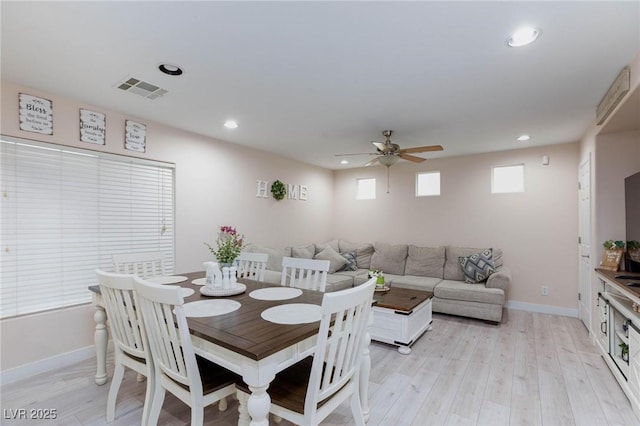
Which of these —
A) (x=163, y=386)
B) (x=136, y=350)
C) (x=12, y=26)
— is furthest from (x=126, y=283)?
(x=12, y=26)

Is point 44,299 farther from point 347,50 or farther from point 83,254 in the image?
point 347,50

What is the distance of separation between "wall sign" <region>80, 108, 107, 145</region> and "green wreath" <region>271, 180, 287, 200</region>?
239cm

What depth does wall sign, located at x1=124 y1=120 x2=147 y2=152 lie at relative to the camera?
3.27 metres

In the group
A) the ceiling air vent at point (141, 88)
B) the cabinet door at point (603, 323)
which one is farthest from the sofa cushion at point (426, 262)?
the ceiling air vent at point (141, 88)

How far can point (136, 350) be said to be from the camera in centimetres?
185

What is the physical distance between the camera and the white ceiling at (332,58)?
1.65 m

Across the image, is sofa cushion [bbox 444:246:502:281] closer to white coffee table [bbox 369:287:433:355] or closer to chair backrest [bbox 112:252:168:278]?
white coffee table [bbox 369:287:433:355]

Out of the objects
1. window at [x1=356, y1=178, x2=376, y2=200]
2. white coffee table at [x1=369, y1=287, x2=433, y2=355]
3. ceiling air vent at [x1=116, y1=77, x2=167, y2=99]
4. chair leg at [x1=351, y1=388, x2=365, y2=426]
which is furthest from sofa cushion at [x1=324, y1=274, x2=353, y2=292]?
ceiling air vent at [x1=116, y1=77, x2=167, y2=99]

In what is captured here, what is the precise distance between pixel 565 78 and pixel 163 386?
11.4 ft

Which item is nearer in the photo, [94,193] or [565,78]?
[565,78]

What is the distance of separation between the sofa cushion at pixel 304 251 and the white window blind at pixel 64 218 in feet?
6.79

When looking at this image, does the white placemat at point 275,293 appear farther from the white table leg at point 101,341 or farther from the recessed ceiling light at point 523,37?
the recessed ceiling light at point 523,37

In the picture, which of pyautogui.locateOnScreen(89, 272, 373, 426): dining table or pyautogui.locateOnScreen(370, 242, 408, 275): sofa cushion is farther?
pyautogui.locateOnScreen(370, 242, 408, 275): sofa cushion

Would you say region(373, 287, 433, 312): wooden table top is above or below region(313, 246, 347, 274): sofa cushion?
below
